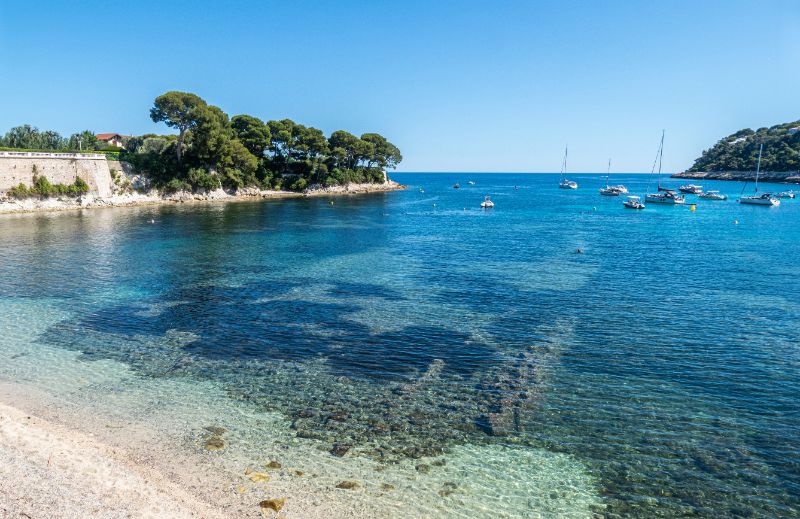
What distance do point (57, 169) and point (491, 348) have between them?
8429 centimetres

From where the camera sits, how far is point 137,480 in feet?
40.2

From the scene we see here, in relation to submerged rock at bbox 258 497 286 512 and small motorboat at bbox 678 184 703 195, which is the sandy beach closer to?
submerged rock at bbox 258 497 286 512

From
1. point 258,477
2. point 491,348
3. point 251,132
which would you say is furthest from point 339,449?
point 251,132

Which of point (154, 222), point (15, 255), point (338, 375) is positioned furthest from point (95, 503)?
point (154, 222)

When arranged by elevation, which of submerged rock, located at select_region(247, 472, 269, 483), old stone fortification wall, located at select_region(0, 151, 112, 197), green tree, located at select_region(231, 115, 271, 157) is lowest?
submerged rock, located at select_region(247, 472, 269, 483)

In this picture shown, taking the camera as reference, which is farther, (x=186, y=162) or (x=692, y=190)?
(x=692, y=190)

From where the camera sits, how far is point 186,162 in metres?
102

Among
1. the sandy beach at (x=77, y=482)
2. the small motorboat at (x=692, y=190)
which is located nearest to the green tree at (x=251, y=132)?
the sandy beach at (x=77, y=482)

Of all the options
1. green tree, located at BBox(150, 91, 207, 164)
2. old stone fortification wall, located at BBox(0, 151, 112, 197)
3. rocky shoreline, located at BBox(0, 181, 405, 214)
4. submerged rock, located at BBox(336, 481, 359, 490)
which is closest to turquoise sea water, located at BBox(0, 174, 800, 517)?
submerged rock, located at BBox(336, 481, 359, 490)

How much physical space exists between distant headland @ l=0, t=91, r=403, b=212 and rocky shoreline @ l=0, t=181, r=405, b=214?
7.3 inches

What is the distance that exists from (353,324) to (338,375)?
21.5 feet

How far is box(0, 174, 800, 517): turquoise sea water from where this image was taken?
1359cm

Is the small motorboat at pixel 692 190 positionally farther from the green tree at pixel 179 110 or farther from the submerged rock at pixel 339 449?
the submerged rock at pixel 339 449

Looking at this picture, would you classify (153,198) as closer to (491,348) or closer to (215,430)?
(491,348)
